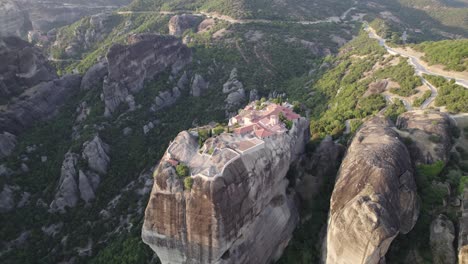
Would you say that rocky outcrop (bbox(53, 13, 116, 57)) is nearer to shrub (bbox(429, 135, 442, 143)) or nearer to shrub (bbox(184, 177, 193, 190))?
shrub (bbox(184, 177, 193, 190))

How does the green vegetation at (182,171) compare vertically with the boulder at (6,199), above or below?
above

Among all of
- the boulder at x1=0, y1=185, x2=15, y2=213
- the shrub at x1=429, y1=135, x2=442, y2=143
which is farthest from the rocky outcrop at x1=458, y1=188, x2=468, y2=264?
the boulder at x1=0, y1=185, x2=15, y2=213

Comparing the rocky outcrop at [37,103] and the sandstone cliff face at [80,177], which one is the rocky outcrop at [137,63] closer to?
the rocky outcrop at [37,103]

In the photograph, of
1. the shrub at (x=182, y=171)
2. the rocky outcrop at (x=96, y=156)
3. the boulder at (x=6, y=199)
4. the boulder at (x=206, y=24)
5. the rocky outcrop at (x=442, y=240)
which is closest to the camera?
the rocky outcrop at (x=442, y=240)

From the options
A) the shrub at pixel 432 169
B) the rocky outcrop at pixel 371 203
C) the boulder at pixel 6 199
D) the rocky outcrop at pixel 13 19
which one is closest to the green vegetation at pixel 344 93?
the shrub at pixel 432 169

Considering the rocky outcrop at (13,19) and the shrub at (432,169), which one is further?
the rocky outcrop at (13,19)

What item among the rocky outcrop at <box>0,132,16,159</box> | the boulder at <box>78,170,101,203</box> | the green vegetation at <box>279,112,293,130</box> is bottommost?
the boulder at <box>78,170,101,203</box>
